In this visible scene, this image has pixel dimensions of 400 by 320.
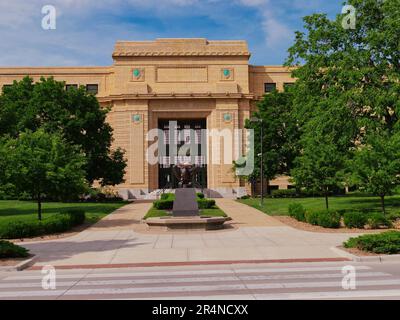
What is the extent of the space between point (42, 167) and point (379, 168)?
17.5 m

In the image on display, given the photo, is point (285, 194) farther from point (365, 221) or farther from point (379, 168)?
point (365, 221)

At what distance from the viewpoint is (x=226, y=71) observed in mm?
63312

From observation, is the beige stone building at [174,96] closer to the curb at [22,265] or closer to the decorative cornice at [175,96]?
the decorative cornice at [175,96]

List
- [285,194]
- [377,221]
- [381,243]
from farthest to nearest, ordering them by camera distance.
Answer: [285,194]
[377,221]
[381,243]

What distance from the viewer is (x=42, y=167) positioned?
2414 cm

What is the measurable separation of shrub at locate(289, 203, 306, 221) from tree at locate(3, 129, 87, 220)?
12635 millimetres

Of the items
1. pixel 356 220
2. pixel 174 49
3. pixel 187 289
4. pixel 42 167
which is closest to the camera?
pixel 187 289

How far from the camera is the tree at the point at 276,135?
52594mm

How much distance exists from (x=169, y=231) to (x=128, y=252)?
652cm

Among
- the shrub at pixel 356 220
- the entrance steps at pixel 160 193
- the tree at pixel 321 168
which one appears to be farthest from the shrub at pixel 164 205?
the entrance steps at pixel 160 193

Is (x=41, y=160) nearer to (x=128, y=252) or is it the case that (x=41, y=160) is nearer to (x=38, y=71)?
(x=128, y=252)

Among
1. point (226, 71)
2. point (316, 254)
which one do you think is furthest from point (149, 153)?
point (316, 254)

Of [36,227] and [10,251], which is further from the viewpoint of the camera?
[36,227]

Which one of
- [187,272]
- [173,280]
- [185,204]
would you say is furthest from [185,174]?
[173,280]
